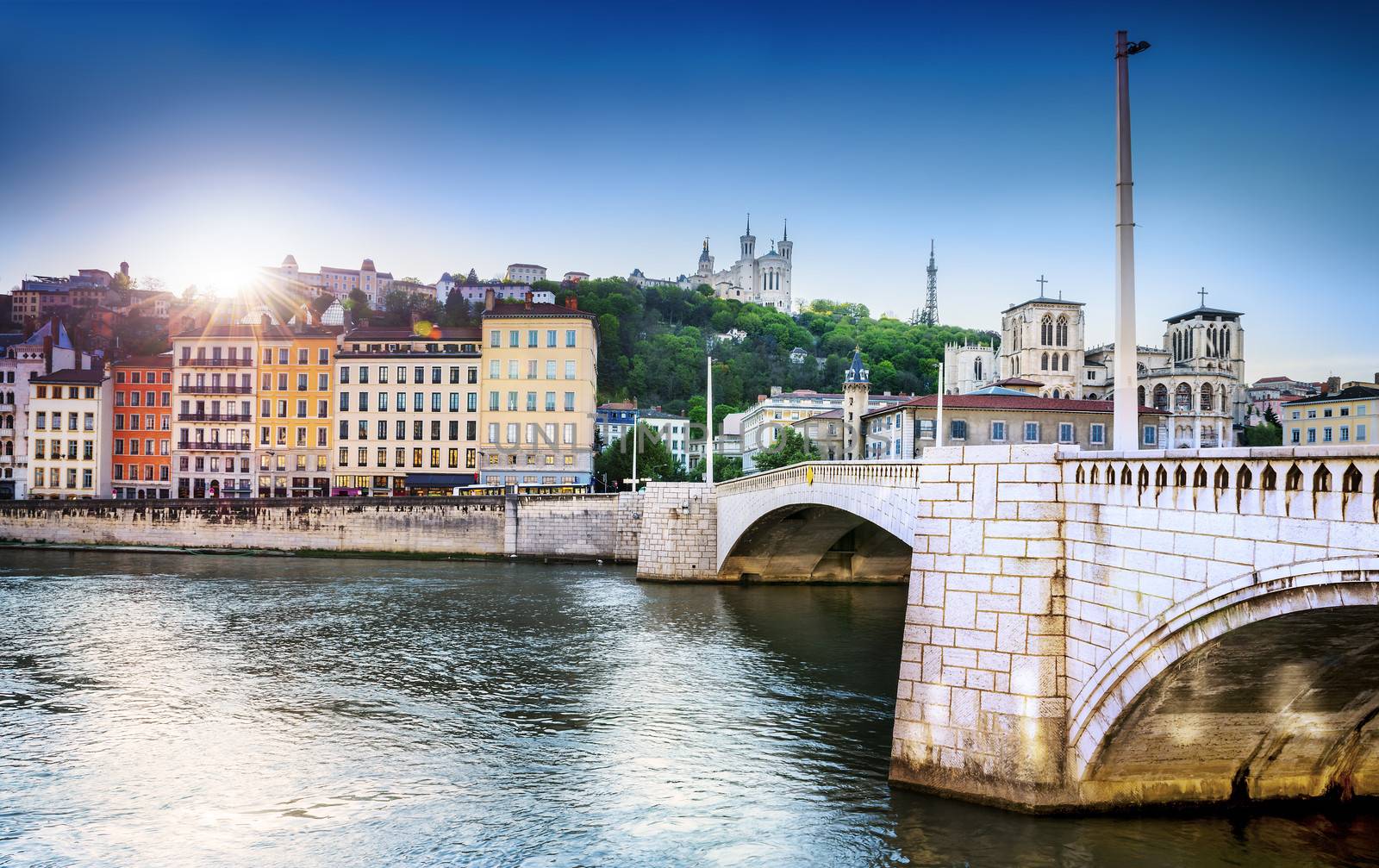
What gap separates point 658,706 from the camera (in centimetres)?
1847

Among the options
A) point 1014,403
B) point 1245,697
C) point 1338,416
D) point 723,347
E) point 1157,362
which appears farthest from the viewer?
point 723,347

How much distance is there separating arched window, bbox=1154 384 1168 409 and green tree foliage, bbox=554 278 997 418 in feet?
71.9

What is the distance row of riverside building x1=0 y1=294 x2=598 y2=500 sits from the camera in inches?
2287

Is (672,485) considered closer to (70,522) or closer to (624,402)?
(70,522)

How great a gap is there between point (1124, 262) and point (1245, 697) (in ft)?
17.6

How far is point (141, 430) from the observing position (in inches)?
2480

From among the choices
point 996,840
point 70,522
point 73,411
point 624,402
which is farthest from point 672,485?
point 624,402

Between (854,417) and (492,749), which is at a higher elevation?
(854,417)

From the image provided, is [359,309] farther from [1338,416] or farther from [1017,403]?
[1338,416]

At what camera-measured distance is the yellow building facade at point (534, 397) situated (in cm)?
5794

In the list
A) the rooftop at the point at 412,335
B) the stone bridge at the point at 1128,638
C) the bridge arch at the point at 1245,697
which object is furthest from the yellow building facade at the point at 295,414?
the bridge arch at the point at 1245,697

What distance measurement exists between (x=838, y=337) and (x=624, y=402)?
1945 inches

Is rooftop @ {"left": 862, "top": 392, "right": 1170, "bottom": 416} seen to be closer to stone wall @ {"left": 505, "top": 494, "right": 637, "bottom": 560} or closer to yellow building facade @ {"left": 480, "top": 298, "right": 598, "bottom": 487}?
stone wall @ {"left": 505, "top": 494, "right": 637, "bottom": 560}

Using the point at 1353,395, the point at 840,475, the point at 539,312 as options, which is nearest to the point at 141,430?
the point at 539,312
